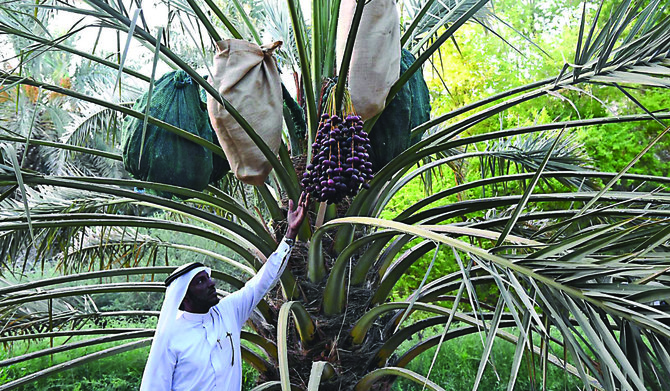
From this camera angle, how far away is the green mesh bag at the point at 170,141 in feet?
8.59

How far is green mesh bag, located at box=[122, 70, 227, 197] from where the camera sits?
262cm

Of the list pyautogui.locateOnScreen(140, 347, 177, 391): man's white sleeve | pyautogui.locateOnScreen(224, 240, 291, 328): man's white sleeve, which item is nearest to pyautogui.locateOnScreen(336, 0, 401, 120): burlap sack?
pyautogui.locateOnScreen(224, 240, 291, 328): man's white sleeve

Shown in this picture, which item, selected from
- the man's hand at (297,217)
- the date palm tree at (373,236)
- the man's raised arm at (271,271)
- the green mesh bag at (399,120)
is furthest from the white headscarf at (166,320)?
the green mesh bag at (399,120)

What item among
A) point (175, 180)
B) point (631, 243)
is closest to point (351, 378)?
point (175, 180)

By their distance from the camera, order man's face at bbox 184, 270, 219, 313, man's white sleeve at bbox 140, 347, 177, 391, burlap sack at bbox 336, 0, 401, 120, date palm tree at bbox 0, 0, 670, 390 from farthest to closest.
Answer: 1. man's face at bbox 184, 270, 219, 313
2. man's white sleeve at bbox 140, 347, 177, 391
3. burlap sack at bbox 336, 0, 401, 120
4. date palm tree at bbox 0, 0, 670, 390

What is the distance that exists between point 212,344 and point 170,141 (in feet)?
2.89

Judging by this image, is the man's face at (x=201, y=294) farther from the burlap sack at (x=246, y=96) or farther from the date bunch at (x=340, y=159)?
the date bunch at (x=340, y=159)

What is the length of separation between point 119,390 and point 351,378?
4.59 m

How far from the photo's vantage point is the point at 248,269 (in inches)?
125

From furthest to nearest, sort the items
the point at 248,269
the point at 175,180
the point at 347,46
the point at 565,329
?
1. the point at 248,269
2. the point at 175,180
3. the point at 347,46
4. the point at 565,329

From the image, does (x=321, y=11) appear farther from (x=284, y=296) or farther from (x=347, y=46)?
(x=284, y=296)

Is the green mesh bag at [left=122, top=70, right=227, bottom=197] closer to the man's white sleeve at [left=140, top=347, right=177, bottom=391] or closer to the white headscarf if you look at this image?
the white headscarf

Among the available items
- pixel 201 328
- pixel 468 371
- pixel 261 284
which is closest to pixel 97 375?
pixel 468 371

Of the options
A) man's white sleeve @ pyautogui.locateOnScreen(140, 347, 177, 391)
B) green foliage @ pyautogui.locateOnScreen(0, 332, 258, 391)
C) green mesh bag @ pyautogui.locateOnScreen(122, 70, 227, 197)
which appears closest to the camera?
man's white sleeve @ pyautogui.locateOnScreen(140, 347, 177, 391)
